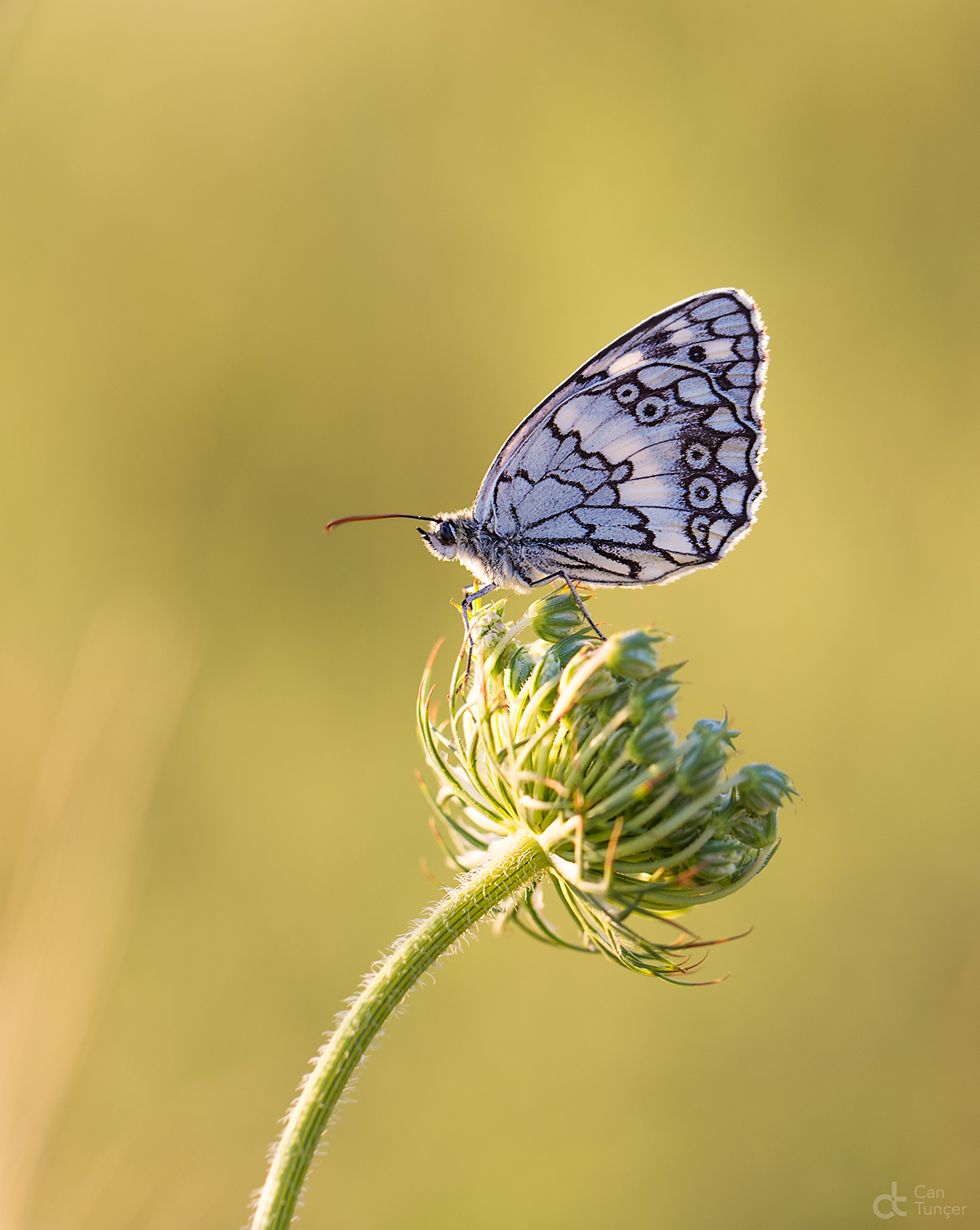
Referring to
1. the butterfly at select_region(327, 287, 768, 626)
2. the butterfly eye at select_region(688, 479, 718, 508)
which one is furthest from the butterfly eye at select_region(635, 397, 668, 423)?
the butterfly eye at select_region(688, 479, 718, 508)

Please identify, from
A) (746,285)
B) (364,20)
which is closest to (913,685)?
(746,285)

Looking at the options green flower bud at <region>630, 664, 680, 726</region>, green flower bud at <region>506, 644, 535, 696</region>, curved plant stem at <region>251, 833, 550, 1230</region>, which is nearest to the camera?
curved plant stem at <region>251, 833, 550, 1230</region>

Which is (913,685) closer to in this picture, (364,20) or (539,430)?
(539,430)

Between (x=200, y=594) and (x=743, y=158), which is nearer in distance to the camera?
(x=200, y=594)

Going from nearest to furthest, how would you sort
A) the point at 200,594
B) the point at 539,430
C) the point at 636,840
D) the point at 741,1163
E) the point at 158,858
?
the point at 636,840 < the point at 539,430 < the point at 741,1163 < the point at 158,858 < the point at 200,594

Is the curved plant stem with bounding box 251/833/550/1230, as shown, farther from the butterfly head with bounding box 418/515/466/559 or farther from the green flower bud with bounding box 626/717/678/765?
the butterfly head with bounding box 418/515/466/559

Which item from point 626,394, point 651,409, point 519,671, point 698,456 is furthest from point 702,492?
point 519,671

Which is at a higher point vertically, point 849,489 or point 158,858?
point 849,489
